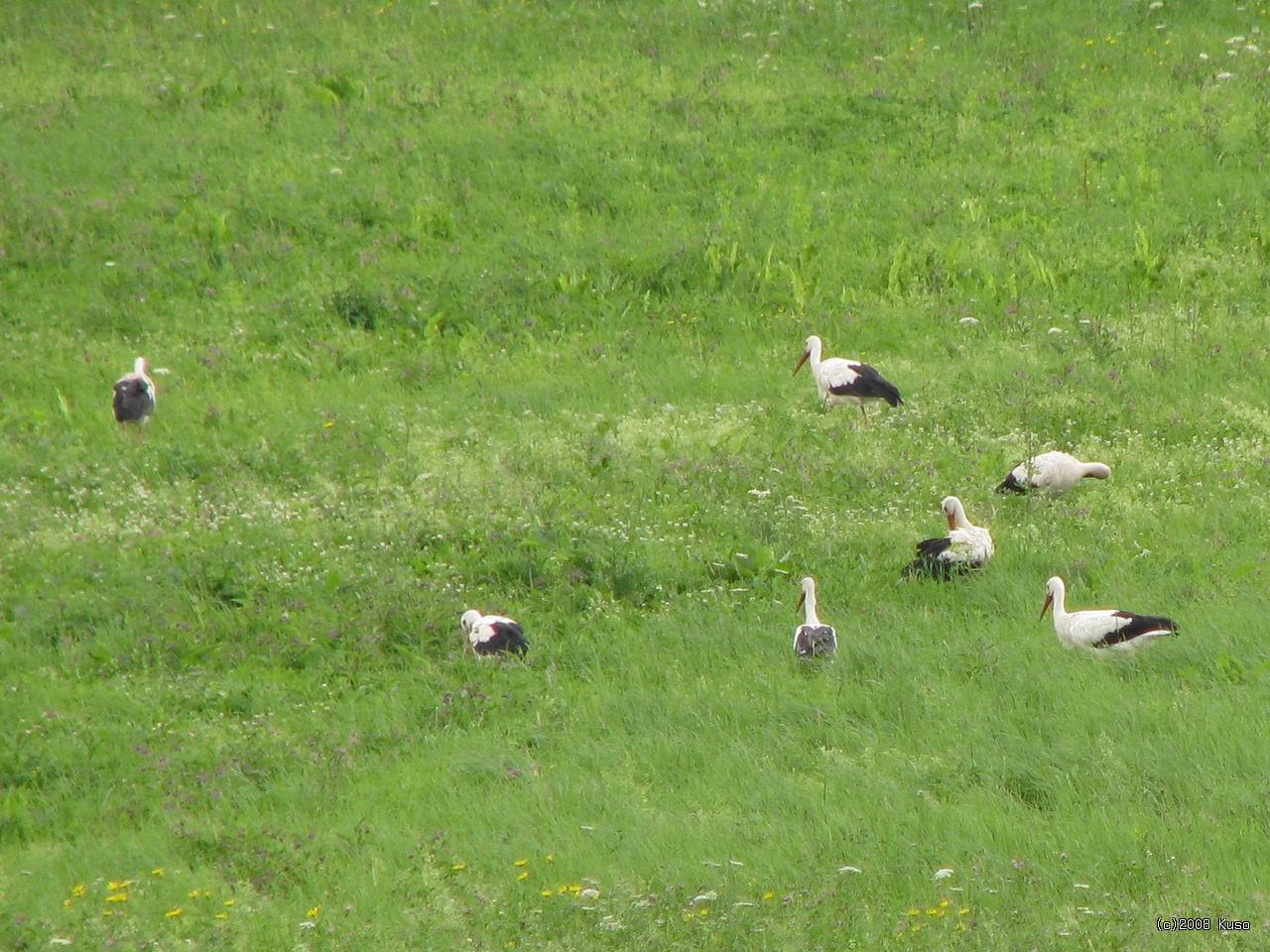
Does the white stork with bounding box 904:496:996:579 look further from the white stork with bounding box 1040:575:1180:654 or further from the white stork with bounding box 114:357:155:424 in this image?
the white stork with bounding box 114:357:155:424

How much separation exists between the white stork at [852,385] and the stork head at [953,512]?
270cm

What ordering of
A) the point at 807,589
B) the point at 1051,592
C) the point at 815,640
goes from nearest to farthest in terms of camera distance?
the point at 815,640 < the point at 1051,592 < the point at 807,589

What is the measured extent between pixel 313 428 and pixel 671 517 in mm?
4092

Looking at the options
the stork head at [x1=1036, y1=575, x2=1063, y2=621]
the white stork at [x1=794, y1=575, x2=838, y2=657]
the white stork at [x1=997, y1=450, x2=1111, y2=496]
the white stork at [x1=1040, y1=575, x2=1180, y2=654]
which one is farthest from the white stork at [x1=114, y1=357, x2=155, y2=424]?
the white stork at [x1=1040, y1=575, x2=1180, y2=654]

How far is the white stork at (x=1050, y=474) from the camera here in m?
13.7

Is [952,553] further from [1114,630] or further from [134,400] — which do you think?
[134,400]

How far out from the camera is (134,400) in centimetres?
1570

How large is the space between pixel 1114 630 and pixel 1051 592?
100cm

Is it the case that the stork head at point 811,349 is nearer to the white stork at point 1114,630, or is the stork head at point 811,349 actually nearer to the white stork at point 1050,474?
the white stork at point 1050,474

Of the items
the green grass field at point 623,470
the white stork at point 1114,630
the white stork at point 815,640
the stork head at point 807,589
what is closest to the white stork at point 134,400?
the green grass field at point 623,470

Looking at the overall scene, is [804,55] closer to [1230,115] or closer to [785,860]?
[1230,115]

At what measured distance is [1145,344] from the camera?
56.3ft

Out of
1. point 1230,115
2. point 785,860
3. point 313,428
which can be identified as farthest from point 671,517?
point 1230,115

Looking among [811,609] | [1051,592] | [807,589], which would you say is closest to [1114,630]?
[1051,592]
